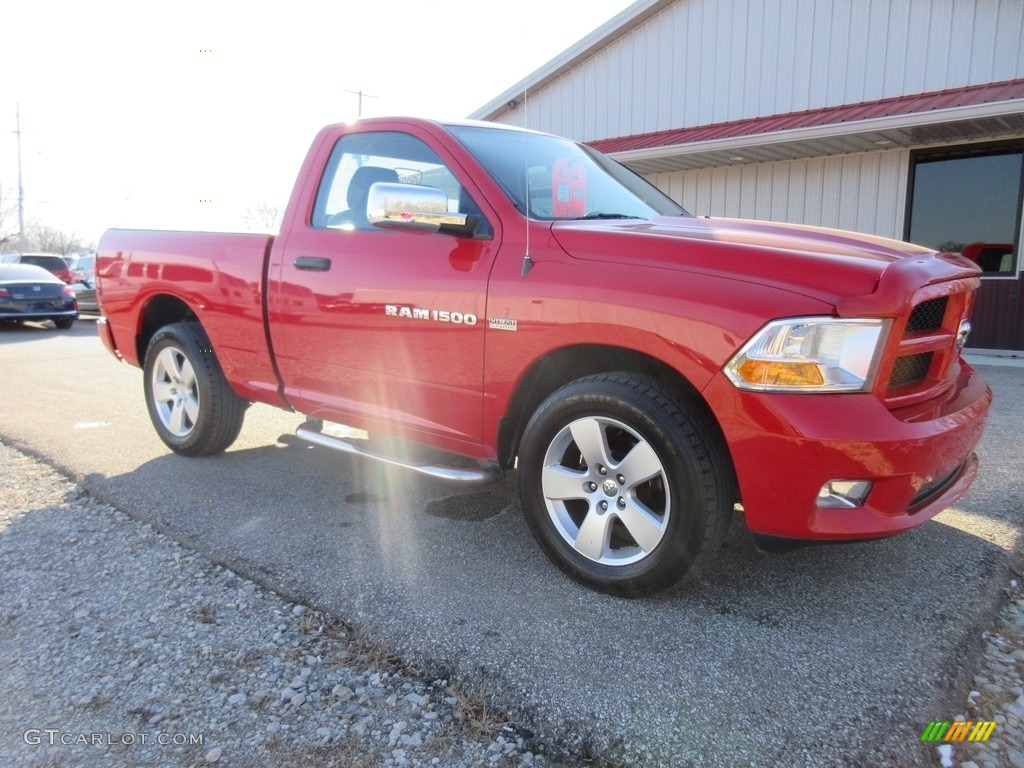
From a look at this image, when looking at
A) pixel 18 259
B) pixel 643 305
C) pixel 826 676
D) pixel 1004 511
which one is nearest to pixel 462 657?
pixel 826 676

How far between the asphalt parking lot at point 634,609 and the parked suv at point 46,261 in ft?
67.6

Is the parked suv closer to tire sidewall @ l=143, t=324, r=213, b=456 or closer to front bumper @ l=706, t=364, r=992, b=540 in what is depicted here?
tire sidewall @ l=143, t=324, r=213, b=456

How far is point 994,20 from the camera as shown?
9211 millimetres

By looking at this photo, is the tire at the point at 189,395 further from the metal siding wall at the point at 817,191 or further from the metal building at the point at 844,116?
the metal siding wall at the point at 817,191

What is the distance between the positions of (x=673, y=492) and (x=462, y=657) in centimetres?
93

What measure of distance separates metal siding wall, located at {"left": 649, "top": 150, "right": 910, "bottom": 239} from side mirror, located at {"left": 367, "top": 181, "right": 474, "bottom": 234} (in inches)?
352

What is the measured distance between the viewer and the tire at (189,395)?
4.48 meters

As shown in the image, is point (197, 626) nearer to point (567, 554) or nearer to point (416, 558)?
point (416, 558)

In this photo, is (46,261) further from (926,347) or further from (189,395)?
(926,347)

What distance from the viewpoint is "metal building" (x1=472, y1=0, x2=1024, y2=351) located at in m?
9.22

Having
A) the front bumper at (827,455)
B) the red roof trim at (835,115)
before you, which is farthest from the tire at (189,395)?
the red roof trim at (835,115)

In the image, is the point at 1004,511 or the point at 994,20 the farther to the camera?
the point at 994,20

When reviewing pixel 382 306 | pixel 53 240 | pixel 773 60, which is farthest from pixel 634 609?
pixel 53 240

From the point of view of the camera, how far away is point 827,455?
228cm
